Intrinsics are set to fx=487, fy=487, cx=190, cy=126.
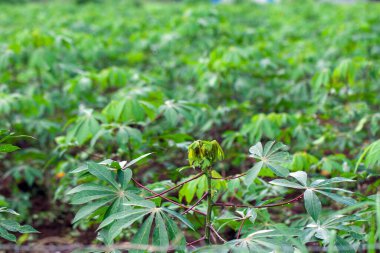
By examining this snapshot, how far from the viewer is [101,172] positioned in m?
1.57

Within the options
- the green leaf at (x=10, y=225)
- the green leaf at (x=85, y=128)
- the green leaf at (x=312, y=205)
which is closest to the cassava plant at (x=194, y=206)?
the green leaf at (x=312, y=205)

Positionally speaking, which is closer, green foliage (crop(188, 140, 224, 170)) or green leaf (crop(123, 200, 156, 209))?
green leaf (crop(123, 200, 156, 209))

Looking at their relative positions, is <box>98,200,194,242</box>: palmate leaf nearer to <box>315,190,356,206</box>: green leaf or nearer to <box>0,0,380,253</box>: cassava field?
<box>0,0,380,253</box>: cassava field

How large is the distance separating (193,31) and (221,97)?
28.2 inches

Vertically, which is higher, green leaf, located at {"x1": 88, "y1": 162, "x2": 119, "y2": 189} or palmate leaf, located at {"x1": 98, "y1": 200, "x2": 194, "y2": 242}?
green leaf, located at {"x1": 88, "y1": 162, "x2": 119, "y2": 189}

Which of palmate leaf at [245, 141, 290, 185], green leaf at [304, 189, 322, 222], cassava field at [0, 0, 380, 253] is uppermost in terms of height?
palmate leaf at [245, 141, 290, 185]

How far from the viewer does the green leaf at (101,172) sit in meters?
1.55

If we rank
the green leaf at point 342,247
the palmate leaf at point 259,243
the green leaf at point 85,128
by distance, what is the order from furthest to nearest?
1. the green leaf at point 85,128
2. the green leaf at point 342,247
3. the palmate leaf at point 259,243

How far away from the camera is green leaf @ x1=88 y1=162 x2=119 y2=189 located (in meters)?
1.55

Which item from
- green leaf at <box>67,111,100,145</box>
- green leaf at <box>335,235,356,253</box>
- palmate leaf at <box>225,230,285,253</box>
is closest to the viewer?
palmate leaf at <box>225,230,285,253</box>

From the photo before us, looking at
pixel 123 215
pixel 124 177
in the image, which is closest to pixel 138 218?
pixel 123 215

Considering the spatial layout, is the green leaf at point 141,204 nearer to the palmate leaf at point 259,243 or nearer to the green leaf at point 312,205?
the palmate leaf at point 259,243

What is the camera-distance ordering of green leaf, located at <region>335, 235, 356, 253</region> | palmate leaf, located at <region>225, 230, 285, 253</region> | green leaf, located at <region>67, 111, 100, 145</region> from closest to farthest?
palmate leaf, located at <region>225, 230, 285, 253</region>, green leaf, located at <region>335, 235, 356, 253</region>, green leaf, located at <region>67, 111, 100, 145</region>

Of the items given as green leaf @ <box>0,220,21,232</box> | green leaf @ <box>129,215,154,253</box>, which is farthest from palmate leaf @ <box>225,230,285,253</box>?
green leaf @ <box>0,220,21,232</box>
